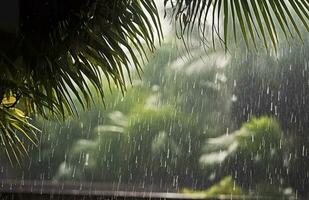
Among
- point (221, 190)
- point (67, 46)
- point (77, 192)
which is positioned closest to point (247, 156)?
point (221, 190)

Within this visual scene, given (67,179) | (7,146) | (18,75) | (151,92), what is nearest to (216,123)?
(151,92)

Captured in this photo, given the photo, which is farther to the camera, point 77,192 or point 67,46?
point 77,192

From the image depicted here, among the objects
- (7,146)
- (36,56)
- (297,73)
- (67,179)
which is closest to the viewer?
(36,56)

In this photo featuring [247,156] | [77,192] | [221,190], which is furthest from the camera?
[247,156]

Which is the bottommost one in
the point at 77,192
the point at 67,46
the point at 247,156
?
the point at 77,192

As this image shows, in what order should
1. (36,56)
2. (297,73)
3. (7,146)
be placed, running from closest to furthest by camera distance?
(36,56)
(7,146)
(297,73)

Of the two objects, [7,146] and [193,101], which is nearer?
[7,146]

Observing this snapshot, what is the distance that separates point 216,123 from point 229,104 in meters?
0.28

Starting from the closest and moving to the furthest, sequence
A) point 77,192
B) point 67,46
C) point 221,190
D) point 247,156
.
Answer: point 67,46, point 77,192, point 221,190, point 247,156

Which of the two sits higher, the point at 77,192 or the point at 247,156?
the point at 247,156

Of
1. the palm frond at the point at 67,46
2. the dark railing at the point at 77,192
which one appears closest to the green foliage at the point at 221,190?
the dark railing at the point at 77,192

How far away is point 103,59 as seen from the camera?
1.77 m

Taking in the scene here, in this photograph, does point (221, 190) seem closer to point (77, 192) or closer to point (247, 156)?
point (247, 156)

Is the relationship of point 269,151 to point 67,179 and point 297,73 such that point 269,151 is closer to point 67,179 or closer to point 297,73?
point 297,73
